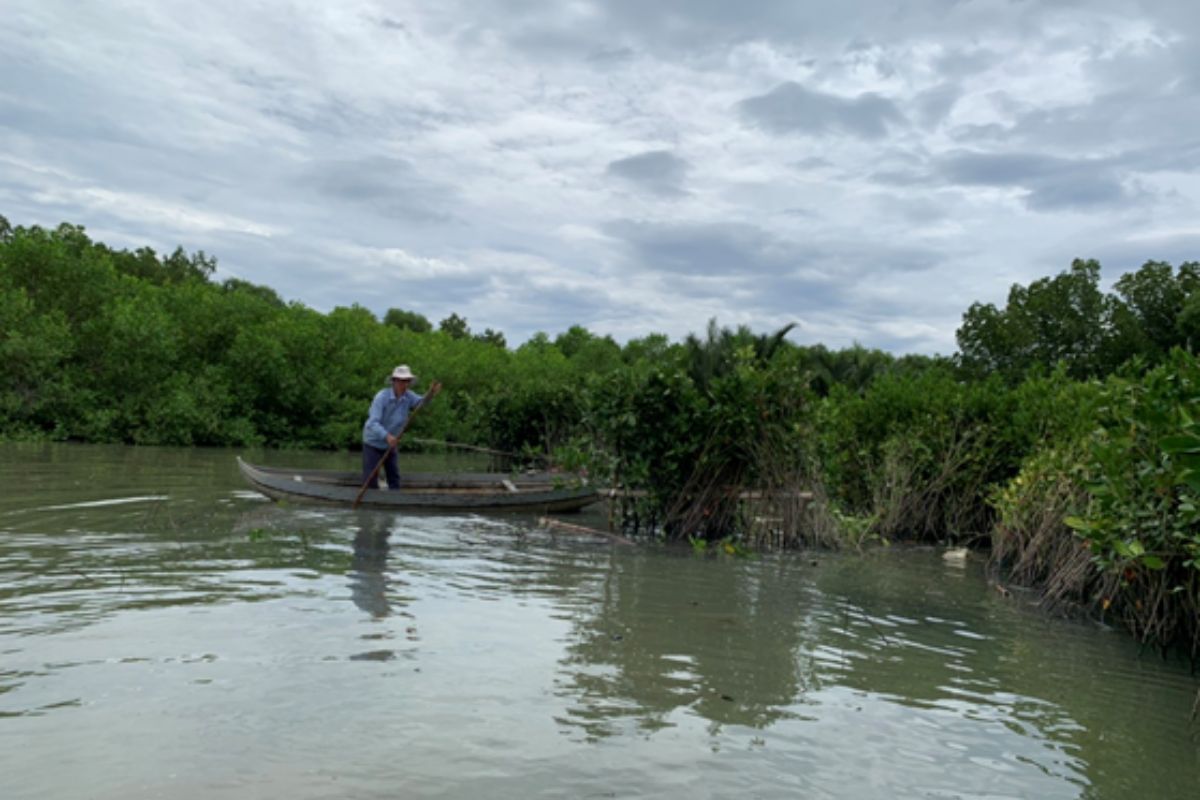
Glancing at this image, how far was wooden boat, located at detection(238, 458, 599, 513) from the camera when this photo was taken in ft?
44.3

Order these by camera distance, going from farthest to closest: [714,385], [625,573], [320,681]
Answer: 1. [714,385]
2. [625,573]
3. [320,681]

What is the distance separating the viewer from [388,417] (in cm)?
1402

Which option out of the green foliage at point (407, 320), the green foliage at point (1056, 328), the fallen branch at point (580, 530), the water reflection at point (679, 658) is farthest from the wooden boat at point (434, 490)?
the green foliage at point (407, 320)

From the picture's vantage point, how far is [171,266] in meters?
55.7

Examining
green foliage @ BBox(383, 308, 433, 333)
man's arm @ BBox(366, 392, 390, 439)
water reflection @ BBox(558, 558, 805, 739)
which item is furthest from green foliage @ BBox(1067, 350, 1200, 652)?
green foliage @ BBox(383, 308, 433, 333)

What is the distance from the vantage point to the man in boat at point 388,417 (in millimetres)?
13766

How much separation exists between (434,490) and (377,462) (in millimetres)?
2350

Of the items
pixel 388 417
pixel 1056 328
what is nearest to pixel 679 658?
pixel 388 417

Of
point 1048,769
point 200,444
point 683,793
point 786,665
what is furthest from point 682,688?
point 200,444

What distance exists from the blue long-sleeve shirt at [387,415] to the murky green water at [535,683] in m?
4.35

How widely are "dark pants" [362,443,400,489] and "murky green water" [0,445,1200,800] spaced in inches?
173

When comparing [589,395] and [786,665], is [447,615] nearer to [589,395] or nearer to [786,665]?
[786,665]

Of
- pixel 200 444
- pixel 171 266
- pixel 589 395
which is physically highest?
pixel 171 266

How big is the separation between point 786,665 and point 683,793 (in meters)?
2.30
